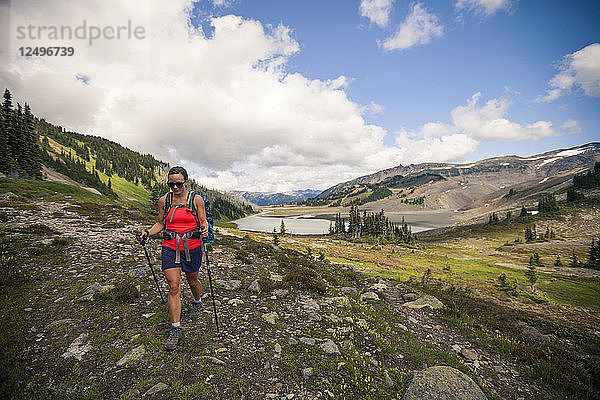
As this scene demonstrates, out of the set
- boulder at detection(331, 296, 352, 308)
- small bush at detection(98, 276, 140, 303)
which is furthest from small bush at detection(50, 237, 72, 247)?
A: boulder at detection(331, 296, 352, 308)

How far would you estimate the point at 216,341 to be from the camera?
587 cm

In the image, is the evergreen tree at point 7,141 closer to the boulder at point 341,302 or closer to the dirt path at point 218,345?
the dirt path at point 218,345

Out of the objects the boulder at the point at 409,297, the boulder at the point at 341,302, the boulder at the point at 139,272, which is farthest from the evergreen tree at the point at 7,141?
the boulder at the point at 409,297

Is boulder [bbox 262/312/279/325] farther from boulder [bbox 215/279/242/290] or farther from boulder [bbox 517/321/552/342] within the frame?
boulder [bbox 517/321/552/342]

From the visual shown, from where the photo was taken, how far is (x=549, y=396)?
6.35m

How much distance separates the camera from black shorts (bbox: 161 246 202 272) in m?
5.83

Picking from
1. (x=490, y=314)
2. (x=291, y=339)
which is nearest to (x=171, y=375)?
(x=291, y=339)

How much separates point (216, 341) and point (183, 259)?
7.62 ft

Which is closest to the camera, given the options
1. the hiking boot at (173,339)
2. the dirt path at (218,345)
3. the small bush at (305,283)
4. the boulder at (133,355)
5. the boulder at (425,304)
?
the dirt path at (218,345)

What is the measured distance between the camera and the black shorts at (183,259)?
229 inches

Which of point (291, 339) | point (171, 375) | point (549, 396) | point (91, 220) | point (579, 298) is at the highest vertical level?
point (91, 220)

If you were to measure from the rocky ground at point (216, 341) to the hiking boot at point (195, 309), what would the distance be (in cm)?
18

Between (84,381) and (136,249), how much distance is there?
36.8ft

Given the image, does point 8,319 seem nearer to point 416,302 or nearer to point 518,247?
point 416,302
